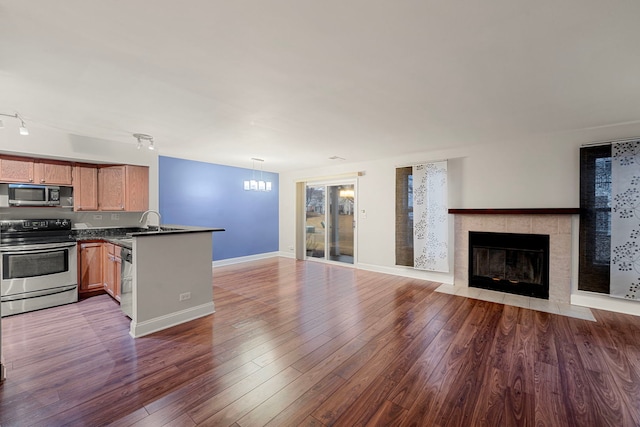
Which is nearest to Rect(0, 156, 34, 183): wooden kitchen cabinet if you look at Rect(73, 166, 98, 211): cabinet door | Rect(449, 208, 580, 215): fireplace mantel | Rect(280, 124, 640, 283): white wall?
Rect(73, 166, 98, 211): cabinet door

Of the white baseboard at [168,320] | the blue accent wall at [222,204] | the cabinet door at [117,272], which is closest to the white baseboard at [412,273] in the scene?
the blue accent wall at [222,204]

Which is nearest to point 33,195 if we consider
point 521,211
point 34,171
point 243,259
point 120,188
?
point 34,171

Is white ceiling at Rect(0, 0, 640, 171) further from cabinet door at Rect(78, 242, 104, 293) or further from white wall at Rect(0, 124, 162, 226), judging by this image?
cabinet door at Rect(78, 242, 104, 293)

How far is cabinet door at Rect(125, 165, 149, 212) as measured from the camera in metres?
4.66

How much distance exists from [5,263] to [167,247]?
2259mm

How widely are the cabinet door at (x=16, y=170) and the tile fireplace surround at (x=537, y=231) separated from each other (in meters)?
6.72

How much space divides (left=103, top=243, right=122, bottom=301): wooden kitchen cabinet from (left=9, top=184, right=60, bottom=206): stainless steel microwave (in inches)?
40.6

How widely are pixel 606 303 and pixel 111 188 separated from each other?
7.78m

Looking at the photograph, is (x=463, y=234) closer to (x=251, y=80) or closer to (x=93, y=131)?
(x=251, y=80)

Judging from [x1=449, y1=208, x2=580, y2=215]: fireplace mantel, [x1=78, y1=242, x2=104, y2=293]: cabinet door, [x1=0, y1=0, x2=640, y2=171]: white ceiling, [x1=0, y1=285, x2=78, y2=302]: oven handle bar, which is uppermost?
[x1=0, y1=0, x2=640, y2=171]: white ceiling

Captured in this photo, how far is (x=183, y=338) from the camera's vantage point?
275cm

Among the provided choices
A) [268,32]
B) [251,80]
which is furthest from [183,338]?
[268,32]

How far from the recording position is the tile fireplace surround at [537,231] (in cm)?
380

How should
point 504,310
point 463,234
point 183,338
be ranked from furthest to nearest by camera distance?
point 463,234 → point 504,310 → point 183,338
